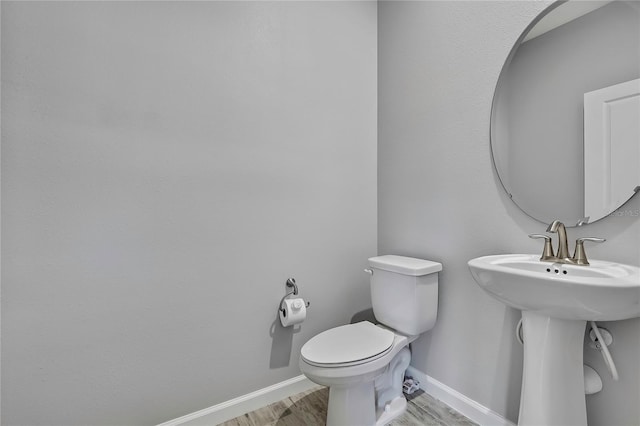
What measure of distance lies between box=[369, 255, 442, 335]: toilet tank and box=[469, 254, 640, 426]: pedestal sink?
439mm

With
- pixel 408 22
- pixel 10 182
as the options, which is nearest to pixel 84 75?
pixel 10 182

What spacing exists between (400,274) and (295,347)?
734 mm

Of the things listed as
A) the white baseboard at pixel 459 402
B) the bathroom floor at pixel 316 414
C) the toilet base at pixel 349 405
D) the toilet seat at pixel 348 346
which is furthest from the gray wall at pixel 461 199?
the toilet base at pixel 349 405

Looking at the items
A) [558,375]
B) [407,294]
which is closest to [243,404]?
[407,294]

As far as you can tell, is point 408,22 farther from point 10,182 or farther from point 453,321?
point 10,182

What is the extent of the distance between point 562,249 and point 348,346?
94 centimetres

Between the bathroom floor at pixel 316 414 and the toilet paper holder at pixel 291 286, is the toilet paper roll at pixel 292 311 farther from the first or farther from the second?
the bathroom floor at pixel 316 414

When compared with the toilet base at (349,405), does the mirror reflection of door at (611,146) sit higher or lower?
higher

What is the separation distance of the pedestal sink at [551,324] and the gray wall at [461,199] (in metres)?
0.17

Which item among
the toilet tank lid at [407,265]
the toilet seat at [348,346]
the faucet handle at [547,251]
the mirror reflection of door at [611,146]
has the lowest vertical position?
the toilet seat at [348,346]

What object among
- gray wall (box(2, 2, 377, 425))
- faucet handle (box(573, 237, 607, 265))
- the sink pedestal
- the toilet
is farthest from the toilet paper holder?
faucet handle (box(573, 237, 607, 265))

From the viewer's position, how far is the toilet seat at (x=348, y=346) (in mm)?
1266

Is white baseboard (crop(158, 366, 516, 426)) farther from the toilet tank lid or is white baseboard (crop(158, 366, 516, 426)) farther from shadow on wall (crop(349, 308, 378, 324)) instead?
the toilet tank lid

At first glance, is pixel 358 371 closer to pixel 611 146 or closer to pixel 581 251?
pixel 581 251
